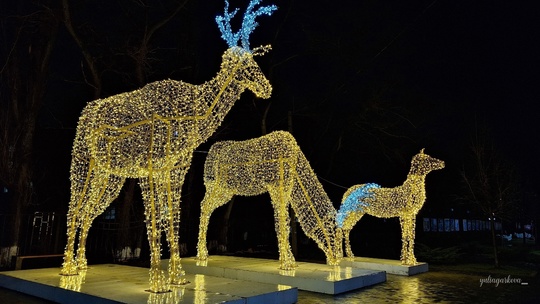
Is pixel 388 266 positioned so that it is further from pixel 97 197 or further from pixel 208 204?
pixel 97 197

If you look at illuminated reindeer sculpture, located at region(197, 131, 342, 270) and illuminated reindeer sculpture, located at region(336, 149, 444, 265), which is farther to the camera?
illuminated reindeer sculpture, located at region(336, 149, 444, 265)

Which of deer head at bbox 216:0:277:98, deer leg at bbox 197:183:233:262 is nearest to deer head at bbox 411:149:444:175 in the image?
deer leg at bbox 197:183:233:262

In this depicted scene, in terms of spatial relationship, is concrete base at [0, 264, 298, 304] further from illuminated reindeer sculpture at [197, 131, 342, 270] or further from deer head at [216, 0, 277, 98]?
deer head at [216, 0, 277, 98]

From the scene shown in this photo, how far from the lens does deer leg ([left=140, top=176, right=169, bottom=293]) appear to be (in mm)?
5324

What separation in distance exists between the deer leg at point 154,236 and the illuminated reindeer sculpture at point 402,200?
15.5 ft

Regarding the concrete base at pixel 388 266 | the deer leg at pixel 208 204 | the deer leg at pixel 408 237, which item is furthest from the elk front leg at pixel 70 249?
the deer leg at pixel 408 237

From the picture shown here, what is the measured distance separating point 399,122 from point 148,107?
10.7 meters

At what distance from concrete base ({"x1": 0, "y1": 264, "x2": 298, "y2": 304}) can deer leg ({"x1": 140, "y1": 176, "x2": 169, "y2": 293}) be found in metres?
0.15

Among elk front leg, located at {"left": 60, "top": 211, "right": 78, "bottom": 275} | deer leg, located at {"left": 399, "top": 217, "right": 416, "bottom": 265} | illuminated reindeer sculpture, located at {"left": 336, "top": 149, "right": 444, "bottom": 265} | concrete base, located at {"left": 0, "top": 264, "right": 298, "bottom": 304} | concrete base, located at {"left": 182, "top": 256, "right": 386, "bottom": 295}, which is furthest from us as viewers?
deer leg, located at {"left": 399, "top": 217, "right": 416, "bottom": 265}

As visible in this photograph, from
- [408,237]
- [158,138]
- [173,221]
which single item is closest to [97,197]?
[173,221]

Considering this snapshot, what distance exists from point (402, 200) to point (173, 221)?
221 inches

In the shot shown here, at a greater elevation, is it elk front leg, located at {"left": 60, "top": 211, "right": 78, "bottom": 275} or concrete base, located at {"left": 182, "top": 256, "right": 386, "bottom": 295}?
elk front leg, located at {"left": 60, "top": 211, "right": 78, "bottom": 275}

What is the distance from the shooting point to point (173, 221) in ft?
19.0

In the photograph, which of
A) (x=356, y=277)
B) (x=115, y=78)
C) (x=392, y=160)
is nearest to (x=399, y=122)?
(x=392, y=160)
